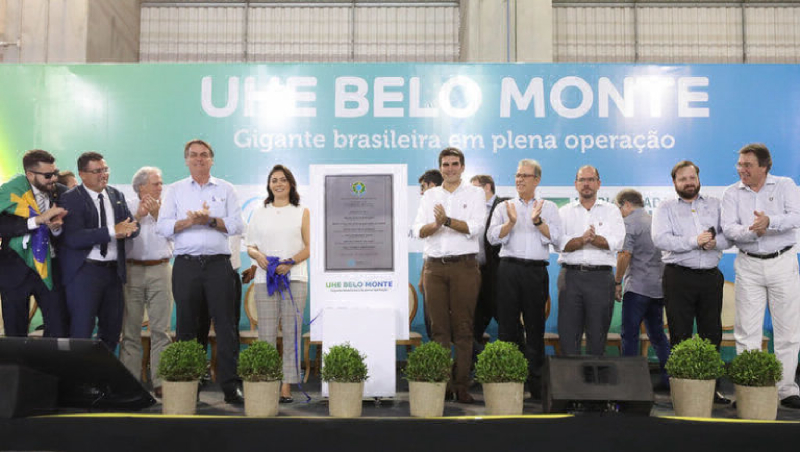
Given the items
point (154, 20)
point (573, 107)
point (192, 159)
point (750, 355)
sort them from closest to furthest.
Answer: point (750, 355)
point (192, 159)
point (573, 107)
point (154, 20)

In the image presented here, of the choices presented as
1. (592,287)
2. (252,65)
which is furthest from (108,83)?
(592,287)

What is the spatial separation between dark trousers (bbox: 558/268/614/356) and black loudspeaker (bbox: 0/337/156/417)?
101 inches

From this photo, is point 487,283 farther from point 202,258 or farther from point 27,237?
point 27,237

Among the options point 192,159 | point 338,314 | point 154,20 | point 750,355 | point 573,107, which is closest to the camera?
point 750,355

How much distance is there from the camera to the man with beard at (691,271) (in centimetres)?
434

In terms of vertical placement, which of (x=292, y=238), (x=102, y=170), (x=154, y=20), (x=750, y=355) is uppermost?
(x=154, y=20)

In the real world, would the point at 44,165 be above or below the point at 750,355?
above

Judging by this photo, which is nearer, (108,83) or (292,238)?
(292,238)

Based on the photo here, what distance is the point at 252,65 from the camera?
5.78 metres

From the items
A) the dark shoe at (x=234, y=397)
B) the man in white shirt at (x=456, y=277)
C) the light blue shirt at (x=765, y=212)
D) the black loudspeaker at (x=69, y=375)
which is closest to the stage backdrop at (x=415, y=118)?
the light blue shirt at (x=765, y=212)

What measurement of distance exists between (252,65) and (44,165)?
Result: 2090 millimetres

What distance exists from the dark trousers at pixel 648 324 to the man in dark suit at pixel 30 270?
3749 millimetres

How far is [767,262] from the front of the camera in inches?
169

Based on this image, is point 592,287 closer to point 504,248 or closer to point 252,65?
point 504,248
